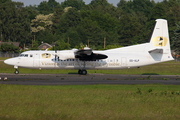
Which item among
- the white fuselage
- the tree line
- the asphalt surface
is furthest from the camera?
the tree line

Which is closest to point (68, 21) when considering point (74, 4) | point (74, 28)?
point (74, 28)

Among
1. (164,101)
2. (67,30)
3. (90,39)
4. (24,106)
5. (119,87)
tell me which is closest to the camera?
(24,106)

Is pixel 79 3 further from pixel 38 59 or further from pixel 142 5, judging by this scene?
pixel 38 59

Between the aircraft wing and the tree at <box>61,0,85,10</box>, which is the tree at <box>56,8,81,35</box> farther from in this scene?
the aircraft wing

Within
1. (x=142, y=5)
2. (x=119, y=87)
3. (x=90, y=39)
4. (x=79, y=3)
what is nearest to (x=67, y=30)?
(x=90, y=39)

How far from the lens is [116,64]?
28281 mm

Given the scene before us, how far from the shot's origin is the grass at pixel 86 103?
11234mm

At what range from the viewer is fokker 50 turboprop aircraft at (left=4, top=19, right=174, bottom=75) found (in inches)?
1075

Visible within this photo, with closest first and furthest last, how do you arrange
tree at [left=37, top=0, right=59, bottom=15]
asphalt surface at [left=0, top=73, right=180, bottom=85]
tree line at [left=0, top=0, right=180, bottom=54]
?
1. asphalt surface at [left=0, top=73, right=180, bottom=85]
2. tree line at [left=0, top=0, right=180, bottom=54]
3. tree at [left=37, top=0, right=59, bottom=15]

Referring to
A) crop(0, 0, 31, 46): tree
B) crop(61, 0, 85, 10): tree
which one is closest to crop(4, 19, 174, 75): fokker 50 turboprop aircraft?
crop(0, 0, 31, 46): tree

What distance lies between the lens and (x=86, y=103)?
13.4 metres

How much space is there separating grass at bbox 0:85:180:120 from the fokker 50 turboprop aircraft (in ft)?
31.5

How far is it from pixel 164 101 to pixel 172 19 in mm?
95114

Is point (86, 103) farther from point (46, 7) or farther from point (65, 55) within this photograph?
point (46, 7)
